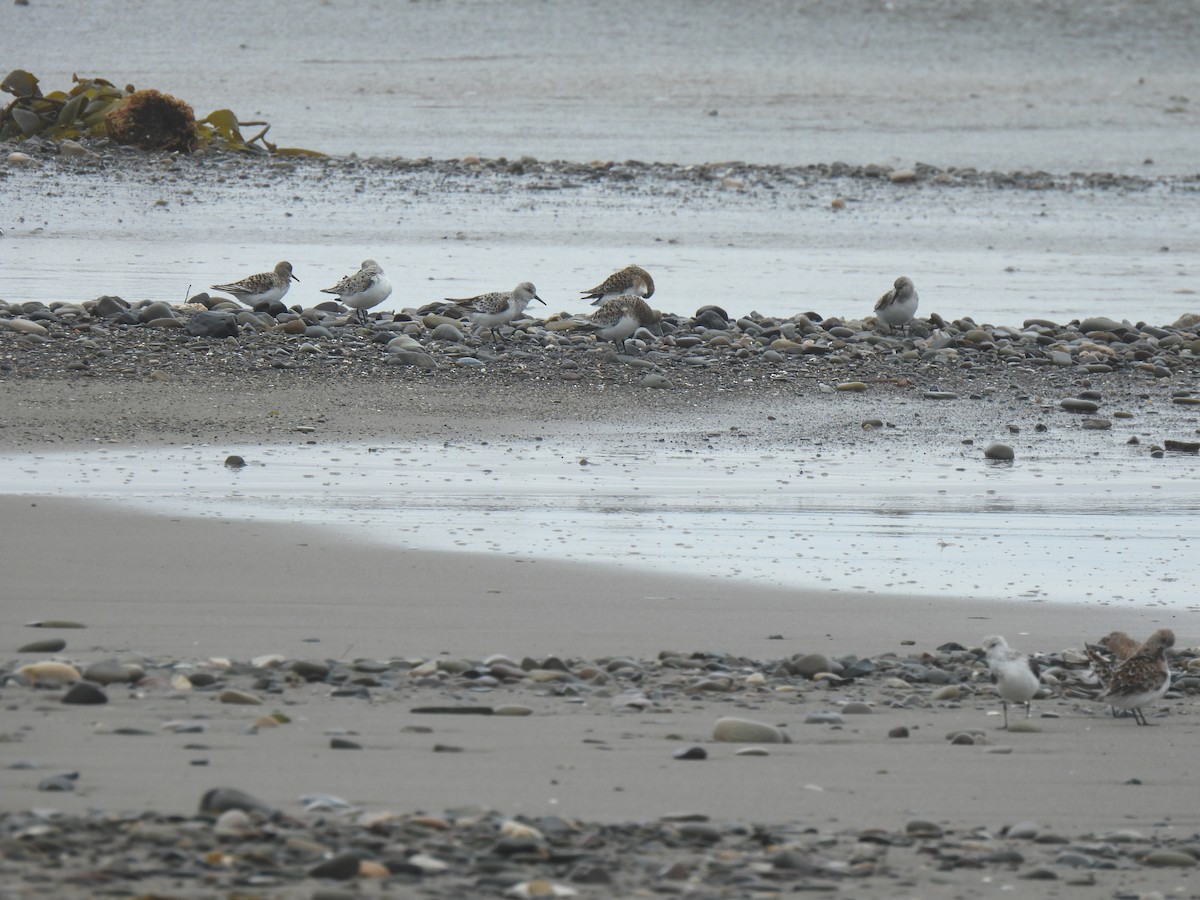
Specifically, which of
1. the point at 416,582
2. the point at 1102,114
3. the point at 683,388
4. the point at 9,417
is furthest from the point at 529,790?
the point at 1102,114


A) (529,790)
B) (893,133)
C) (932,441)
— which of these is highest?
(893,133)

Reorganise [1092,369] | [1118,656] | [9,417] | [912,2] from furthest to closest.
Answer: [912,2] < [1092,369] < [9,417] < [1118,656]

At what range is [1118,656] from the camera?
5.76 m

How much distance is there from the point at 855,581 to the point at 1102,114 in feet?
97.3

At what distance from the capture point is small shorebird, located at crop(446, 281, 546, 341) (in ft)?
37.1

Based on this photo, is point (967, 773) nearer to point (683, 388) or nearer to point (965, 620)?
point (965, 620)

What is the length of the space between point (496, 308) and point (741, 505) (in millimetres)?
3513

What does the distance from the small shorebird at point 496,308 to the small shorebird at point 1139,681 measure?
21.2ft

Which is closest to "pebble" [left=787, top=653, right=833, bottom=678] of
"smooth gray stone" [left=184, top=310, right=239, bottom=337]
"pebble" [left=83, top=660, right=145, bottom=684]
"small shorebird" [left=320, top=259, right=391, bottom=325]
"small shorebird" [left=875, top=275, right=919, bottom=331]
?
"pebble" [left=83, top=660, right=145, bottom=684]

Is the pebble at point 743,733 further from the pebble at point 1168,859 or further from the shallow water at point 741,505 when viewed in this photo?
the shallow water at point 741,505

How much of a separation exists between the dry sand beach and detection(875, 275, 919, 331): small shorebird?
0.15 meters

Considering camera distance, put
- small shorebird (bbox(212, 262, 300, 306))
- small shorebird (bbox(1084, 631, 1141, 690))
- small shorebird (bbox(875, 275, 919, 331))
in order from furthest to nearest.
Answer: small shorebird (bbox(875, 275, 919, 331))
small shorebird (bbox(212, 262, 300, 306))
small shorebird (bbox(1084, 631, 1141, 690))

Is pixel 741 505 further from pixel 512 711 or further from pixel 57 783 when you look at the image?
pixel 57 783

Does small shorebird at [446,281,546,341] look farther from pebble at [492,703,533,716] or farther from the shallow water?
pebble at [492,703,533,716]
